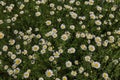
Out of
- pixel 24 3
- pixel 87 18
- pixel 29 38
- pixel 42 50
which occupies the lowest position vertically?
pixel 42 50

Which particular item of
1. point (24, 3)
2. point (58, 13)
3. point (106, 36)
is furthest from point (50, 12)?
point (106, 36)

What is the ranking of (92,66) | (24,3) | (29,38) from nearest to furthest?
(92,66), (29,38), (24,3)

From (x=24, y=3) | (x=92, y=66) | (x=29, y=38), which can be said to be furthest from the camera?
(x=24, y=3)

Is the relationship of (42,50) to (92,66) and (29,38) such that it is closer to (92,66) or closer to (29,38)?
(29,38)

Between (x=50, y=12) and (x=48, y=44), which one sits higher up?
(x=50, y=12)

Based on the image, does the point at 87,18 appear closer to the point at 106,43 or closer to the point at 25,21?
the point at 106,43

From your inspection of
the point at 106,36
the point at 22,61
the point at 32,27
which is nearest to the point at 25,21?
the point at 32,27

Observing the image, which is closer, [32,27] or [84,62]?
[84,62]
